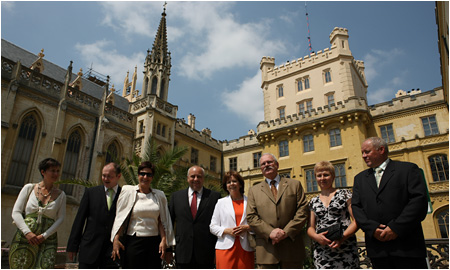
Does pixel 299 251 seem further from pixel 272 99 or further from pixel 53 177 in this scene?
pixel 272 99

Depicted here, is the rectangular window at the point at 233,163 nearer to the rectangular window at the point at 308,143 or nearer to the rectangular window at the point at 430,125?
the rectangular window at the point at 308,143

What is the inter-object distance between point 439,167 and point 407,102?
17.9ft

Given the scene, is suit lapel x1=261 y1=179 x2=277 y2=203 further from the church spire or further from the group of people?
the church spire

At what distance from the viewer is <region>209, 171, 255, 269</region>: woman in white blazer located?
4270 mm

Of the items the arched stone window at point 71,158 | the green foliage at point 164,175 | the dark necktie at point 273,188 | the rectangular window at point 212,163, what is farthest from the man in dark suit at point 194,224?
the rectangular window at point 212,163

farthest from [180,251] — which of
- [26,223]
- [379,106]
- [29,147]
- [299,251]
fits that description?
[379,106]

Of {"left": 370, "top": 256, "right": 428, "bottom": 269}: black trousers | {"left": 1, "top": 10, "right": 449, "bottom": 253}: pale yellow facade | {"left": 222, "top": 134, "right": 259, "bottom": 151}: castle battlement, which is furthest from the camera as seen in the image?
{"left": 222, "top": 134, "right": 259, "bottom": 151}: castle battlement

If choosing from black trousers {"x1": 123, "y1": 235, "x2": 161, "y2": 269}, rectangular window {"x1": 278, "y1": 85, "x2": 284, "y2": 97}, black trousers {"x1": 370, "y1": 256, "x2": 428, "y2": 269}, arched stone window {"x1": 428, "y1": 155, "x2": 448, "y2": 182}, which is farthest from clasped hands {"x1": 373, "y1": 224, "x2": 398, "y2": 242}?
rectangular window {"x1": 278, "y1": 85, "x2": 284, "y2": 97}

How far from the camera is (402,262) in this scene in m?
3.24

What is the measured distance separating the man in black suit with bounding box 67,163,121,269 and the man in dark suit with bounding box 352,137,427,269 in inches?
143

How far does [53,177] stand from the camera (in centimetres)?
432

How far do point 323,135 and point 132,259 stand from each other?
21860mm

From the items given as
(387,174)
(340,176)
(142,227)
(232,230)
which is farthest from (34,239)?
(340,176)

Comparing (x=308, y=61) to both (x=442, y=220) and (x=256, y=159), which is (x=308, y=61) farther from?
(x=442, y=220)
